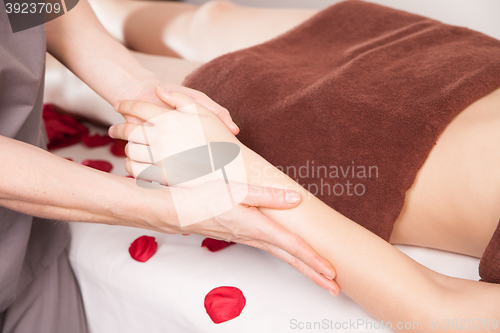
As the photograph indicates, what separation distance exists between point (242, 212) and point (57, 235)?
488 mm

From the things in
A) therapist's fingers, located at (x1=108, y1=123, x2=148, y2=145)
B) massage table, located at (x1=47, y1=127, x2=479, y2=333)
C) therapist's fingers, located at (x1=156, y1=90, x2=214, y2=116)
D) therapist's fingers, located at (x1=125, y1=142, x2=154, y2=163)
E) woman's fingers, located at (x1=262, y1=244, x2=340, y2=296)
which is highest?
therapist's fingers, located at (x1=156, y1=90, x2=214, y2=116)

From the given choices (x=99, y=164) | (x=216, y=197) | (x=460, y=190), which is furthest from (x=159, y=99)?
(x=460, y=190)

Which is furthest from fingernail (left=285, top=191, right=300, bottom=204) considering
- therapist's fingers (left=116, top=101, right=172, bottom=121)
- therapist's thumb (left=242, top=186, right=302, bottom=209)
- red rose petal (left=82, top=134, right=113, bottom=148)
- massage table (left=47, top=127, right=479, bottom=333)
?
red rose petal (left=82, top=134, right=113, bottom=148)

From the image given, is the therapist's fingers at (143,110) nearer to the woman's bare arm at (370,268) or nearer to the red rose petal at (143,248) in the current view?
the woman's bare arm at (370,268)

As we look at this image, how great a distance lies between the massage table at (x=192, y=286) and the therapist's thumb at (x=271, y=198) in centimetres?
17

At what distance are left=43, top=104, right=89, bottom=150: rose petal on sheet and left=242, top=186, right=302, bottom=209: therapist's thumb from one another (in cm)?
83

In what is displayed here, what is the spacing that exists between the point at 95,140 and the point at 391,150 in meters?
0.94

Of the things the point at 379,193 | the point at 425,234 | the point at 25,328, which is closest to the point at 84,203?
the point at 25,328

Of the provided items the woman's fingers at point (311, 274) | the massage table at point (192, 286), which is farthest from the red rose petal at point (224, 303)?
the woman's fingers at point (311, 274)

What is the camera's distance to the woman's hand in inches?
25.7

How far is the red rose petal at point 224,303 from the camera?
68 centimetres

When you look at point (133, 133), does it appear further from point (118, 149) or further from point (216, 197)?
point (118, 149)

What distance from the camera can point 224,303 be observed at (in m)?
0.69

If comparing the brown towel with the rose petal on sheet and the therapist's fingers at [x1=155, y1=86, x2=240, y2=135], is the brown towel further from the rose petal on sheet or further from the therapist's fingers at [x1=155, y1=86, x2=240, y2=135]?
the rose petal on sheet
